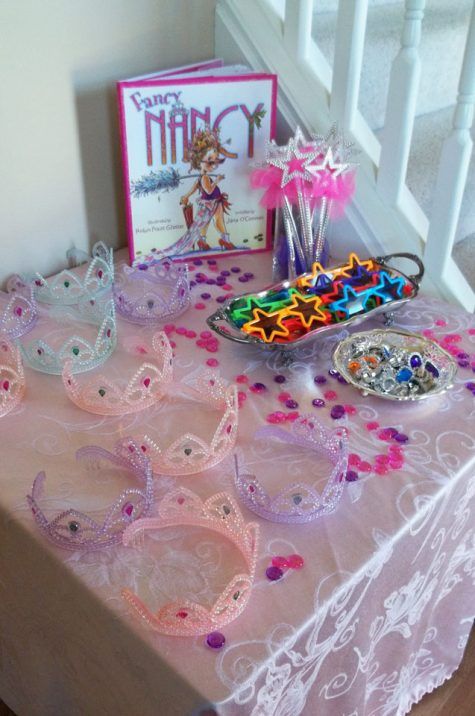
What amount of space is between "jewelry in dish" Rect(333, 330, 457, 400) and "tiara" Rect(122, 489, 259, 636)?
279mm

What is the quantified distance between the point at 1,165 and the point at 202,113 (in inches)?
12.1

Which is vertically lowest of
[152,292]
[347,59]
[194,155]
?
[152,292]

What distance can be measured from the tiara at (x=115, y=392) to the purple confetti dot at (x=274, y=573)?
28cm

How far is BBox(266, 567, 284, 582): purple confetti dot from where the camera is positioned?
0.63 meters

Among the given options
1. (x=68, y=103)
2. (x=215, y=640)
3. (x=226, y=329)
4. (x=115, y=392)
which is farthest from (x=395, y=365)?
(x=68, y=103)

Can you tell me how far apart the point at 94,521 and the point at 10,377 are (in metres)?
0.28

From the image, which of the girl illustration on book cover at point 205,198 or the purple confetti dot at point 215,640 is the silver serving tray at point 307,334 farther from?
the purple confetti dot at point 215,640

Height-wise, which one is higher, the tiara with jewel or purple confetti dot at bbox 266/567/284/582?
purple confetti dot at bbox 266/567/284/582

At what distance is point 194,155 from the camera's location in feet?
3.58

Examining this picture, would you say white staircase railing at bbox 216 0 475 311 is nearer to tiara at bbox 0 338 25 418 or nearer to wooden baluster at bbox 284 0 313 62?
wooden baluster at bbox 284 0 313 62

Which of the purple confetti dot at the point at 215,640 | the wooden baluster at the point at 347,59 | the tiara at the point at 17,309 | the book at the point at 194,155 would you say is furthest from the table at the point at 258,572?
the wooden baluster at the point at 347,59

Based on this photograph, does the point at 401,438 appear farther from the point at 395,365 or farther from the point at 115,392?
the point at 115,392

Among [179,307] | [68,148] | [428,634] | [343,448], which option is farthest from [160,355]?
[428,634]

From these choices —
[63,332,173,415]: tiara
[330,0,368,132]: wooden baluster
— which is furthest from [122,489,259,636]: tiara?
[330,0,368,132]: wooden baluster
